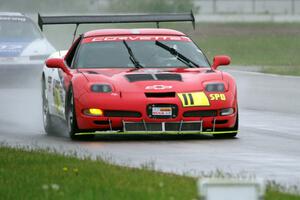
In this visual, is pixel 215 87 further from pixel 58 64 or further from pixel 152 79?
pixel 58 64

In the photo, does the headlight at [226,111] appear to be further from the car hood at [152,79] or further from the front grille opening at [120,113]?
the front grille opening at [120,113]

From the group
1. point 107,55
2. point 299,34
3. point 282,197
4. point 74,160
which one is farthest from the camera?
point 299,34

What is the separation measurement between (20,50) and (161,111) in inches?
480

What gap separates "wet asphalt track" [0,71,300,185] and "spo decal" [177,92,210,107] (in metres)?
0.42

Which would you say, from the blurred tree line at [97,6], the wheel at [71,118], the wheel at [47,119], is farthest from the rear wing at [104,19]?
the blurred tree line at [97,6]

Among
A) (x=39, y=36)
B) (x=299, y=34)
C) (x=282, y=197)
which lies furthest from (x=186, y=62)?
(x=299, y=34)

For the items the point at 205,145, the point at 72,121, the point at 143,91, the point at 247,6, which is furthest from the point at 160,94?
the point at 247,6

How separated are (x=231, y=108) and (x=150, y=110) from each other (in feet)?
3.32

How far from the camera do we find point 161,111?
48.8 ft

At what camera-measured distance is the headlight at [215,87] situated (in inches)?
596

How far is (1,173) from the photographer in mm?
10891

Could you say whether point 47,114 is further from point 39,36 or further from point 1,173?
point 39,36

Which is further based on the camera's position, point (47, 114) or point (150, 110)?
point (47, 114)

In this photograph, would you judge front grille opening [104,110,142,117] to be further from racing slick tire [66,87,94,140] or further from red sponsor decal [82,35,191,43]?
red sponsor decal [82,35,191,43]
